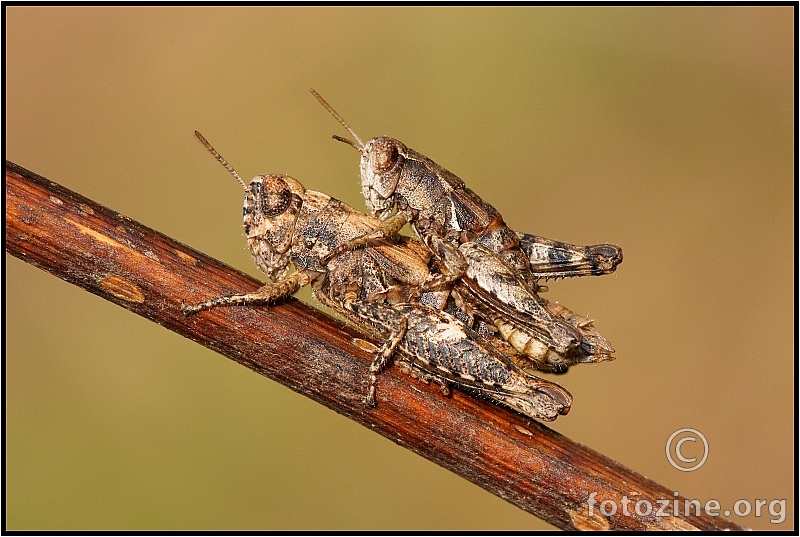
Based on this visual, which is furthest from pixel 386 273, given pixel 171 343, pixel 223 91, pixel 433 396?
pixel 223 91

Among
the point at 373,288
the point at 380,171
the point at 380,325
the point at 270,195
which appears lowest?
the point at 380,325

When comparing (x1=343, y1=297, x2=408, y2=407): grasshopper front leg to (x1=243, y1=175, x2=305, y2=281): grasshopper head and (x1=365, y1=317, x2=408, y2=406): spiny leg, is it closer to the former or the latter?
(x1=365, y1=317, x2=408, y2=406): spiny leg

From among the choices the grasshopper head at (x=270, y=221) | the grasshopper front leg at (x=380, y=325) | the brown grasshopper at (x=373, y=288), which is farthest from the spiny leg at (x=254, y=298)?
the grasshopper head at (x=270, y=221)

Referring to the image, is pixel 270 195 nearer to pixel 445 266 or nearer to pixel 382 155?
pixel 382 155

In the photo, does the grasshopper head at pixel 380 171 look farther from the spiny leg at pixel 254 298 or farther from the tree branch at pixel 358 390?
the tree branch at pixel 358 390

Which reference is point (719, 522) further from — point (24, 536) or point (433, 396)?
point (24, 536)

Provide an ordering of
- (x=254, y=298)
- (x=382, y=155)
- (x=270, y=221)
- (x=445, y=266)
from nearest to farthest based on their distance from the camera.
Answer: (x=254, y=298) → (x=445, y=266) → (x=270, y=221) → (x=382, y=155)

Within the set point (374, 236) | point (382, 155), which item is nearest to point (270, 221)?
point (374, 236)
